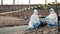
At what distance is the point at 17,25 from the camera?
4457mm

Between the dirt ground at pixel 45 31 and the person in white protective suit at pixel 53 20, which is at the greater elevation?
the person in white protective suit at pixel 53 20

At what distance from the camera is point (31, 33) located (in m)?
3.46

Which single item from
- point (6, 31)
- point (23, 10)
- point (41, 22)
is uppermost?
point (23, 10)

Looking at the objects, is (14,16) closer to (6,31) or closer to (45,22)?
(6,31)

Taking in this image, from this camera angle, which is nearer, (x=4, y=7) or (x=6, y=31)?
(x=6, y=31)

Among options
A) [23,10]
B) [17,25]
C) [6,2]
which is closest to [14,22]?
[17,25]

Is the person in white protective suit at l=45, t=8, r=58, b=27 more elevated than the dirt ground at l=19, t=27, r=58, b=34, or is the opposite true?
the person in white protective suit at l=45, t=8, r=58, b=27

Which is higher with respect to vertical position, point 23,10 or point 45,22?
point 23,10

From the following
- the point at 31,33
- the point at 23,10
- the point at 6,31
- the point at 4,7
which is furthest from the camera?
the point at 4,7

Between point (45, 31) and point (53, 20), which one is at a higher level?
point (53, 20)

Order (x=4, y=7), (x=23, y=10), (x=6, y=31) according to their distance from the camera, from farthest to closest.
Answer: (x=4, y=7) → (x=23, y=10) → (x=6, y=31)

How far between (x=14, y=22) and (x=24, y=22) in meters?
0.31

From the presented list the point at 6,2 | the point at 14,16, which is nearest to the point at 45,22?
the point at 14,16

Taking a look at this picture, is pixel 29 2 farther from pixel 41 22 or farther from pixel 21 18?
pixel 41 22
